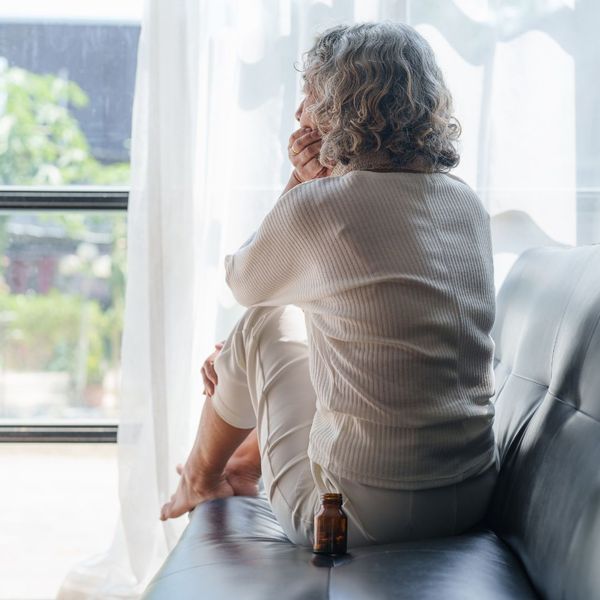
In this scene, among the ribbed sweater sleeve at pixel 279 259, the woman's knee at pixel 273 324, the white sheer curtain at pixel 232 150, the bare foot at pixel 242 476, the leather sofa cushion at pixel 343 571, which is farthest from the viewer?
the white sheer curtain at pixel 232 150

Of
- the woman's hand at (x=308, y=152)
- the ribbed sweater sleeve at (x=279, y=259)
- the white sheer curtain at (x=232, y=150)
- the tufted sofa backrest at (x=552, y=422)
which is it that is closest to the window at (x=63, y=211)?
the white sheer curtain at (x=232, y=150)

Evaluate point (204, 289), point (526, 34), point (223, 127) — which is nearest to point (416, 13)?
point (526, 34)

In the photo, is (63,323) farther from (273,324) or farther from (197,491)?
(273,324)

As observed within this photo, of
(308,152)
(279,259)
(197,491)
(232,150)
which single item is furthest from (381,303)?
(232,150)

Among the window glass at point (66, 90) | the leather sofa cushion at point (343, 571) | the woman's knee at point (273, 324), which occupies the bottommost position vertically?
the leather sofa cushion at point (343, 571)

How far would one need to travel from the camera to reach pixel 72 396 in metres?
2.83

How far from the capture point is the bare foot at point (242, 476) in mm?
1865

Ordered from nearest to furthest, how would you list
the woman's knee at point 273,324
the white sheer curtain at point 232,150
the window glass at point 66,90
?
the woman's knee at point 273,324, the white sheer curtain at point 232,150, the window glass at point 66,90

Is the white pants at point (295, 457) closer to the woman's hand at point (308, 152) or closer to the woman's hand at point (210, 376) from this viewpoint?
the woman's hand at point (210, 376)

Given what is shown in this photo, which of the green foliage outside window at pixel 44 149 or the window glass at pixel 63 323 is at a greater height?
the green foliage outside window at pixel 44 149

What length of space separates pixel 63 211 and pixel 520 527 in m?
1.84

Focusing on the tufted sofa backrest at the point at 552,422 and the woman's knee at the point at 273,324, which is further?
the woman's knee at the point at 273,324

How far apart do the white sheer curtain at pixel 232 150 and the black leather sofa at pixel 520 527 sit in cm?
77

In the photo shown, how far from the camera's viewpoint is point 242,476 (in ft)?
6.21
